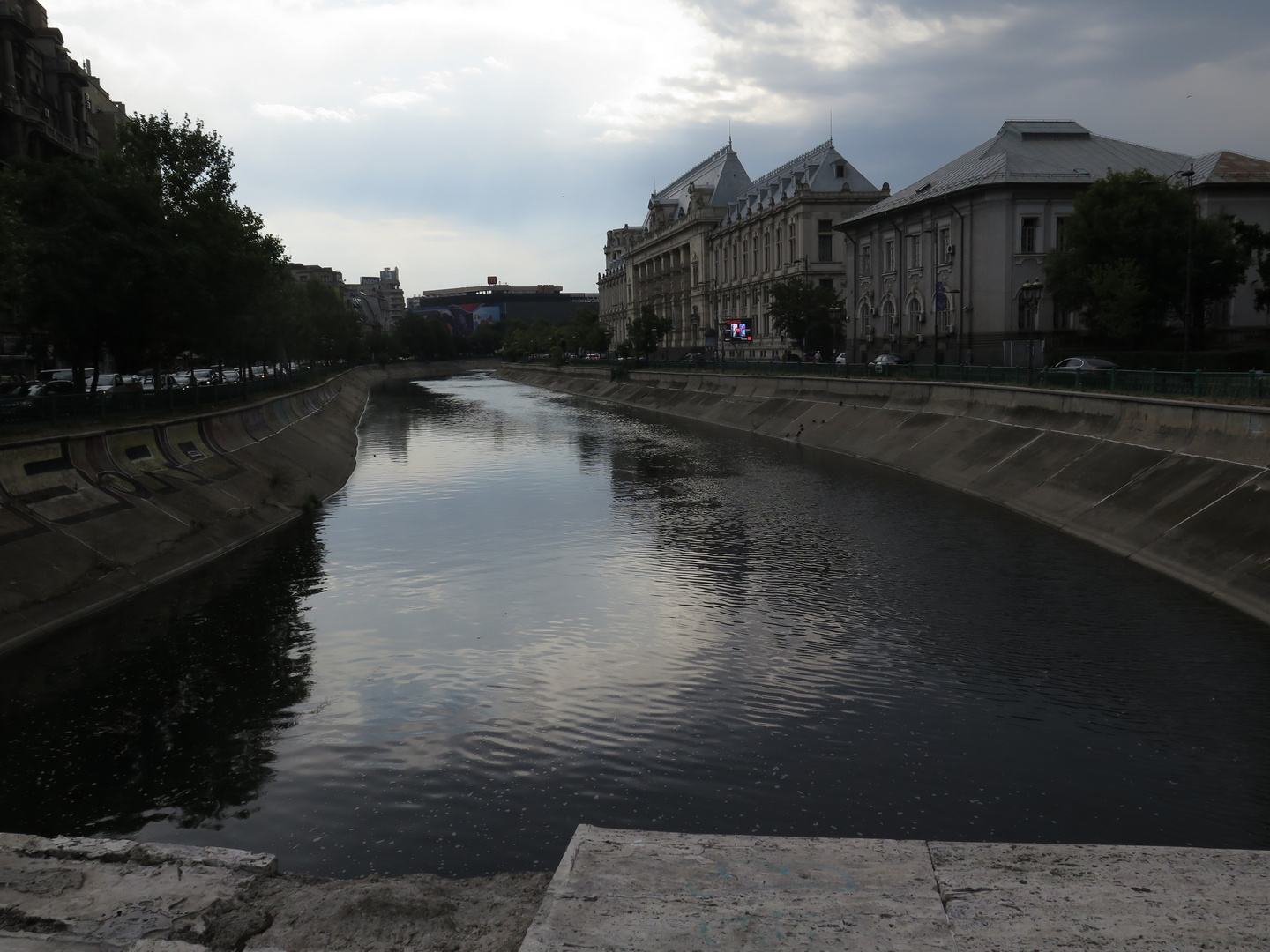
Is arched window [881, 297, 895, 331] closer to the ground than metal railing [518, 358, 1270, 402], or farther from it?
farther from it

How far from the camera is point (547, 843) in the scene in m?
11.9

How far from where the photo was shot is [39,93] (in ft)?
212

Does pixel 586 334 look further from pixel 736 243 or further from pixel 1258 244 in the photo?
pixel 1258 244

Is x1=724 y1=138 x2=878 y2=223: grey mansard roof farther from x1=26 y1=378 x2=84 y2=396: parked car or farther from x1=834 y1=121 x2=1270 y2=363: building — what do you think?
x1=26 y1=378 x2=84 y2=396: parked car

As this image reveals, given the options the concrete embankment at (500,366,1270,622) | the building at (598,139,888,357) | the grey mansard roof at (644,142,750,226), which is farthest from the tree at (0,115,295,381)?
the grey mansard roof at (644,142,750,226)

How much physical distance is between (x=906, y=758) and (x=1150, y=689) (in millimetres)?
5479

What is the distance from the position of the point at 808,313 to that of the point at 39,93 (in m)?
59.1

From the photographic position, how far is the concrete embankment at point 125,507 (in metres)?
21.4

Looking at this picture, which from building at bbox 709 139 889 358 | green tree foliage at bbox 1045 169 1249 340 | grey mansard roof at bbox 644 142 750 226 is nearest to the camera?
green tree foliage at bbox 1045 169 1249 340

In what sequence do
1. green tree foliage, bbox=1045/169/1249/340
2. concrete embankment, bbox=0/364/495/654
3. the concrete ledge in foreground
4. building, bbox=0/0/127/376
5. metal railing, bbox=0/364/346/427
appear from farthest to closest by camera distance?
building, bbox=0/0/127/376 < green tree foliage, bbox=1045/169/1249/340 < metal railing, bbox=0/364/346/427 < concrete embankment, bbox=0/364/495/654 < the concrete ledge in foreground

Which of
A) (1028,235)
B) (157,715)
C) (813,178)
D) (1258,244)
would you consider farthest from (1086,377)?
(813,178)

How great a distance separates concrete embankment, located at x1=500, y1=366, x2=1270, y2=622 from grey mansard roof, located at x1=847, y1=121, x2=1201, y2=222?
21.0 m

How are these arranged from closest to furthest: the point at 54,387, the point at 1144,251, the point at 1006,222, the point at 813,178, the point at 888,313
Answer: the point at 54,387 → the point at 1144,251 → the point at 1006,222 → the point at 888,313 → the point at 813,178

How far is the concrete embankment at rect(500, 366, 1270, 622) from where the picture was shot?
2408cm
